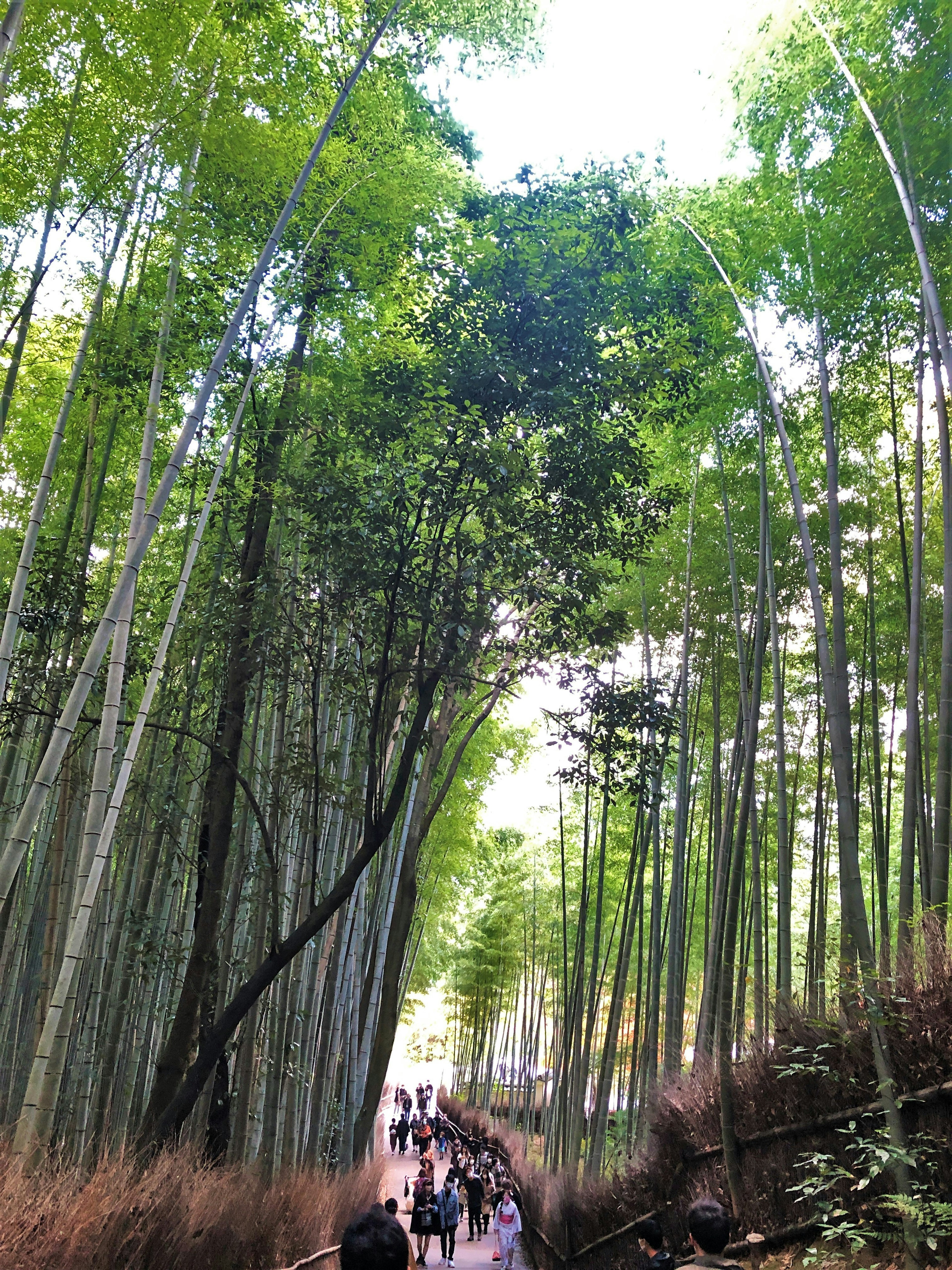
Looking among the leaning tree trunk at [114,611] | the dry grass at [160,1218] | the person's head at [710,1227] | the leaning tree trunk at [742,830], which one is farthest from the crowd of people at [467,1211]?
the leaning tree trunk at [114,611]

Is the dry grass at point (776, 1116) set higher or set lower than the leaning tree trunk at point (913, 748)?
lower

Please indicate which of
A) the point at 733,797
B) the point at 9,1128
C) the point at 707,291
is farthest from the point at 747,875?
the point at 9,1128

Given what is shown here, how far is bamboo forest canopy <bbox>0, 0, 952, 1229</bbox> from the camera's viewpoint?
4.21 m

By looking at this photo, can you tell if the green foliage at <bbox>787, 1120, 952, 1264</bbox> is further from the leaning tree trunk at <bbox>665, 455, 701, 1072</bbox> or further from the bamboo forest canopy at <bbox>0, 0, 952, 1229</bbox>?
the leaning tree trunk at <bbox>665, 455, 701, 1072</bbox>

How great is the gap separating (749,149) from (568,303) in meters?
1.86

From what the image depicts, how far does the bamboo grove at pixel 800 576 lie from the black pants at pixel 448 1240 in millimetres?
1344

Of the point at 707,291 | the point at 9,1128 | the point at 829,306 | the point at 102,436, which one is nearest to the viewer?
the point at 9,1128

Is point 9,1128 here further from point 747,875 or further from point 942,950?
point 747,875

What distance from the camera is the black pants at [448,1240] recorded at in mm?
8062

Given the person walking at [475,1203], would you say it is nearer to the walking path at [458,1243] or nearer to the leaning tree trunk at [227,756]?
the walking path at [458,1243]

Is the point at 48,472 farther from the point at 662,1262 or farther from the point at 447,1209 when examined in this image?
the point at 447,1209

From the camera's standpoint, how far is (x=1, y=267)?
5062 millimetres

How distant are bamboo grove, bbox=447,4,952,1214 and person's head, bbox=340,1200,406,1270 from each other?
2.38m

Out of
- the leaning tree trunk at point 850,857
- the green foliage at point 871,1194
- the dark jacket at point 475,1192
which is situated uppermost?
the leaning tree trunk at point 850,857
